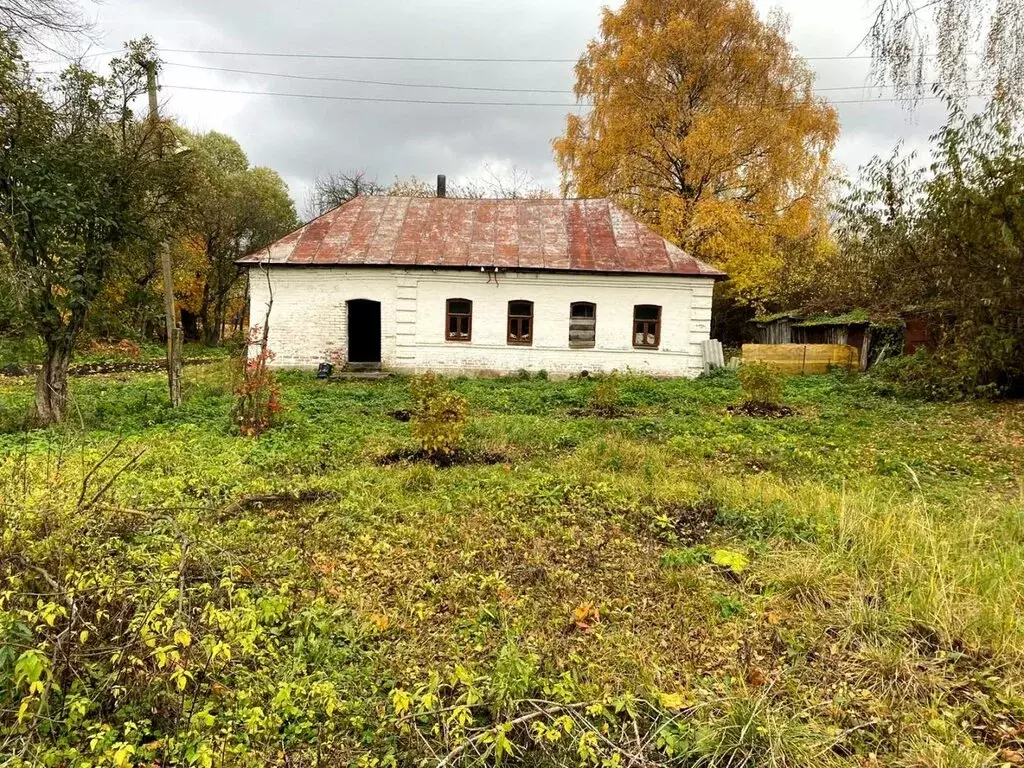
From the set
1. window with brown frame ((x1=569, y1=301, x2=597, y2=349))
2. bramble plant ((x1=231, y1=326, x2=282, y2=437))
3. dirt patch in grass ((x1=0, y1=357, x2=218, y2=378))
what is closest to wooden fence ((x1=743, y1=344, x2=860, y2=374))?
window with brown frame ((x1=569, y1=301, x2=597, y2=349))

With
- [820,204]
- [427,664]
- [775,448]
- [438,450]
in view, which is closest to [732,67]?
[820,204]

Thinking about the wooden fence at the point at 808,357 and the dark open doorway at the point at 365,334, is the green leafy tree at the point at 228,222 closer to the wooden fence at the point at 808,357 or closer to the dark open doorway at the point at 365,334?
the dark open doorway at the point at 365,334

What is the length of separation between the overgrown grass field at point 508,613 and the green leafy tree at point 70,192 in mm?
2891

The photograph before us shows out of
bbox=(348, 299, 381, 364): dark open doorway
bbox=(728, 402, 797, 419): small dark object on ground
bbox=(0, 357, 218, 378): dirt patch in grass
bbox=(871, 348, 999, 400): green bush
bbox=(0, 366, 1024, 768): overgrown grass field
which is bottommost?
bbox=(0, 366, 1024, 768): overgrown grass field

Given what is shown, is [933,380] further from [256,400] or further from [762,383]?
[256,400]

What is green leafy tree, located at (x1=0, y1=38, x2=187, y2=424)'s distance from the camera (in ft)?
24.7

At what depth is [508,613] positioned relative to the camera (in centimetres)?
359

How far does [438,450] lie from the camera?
23.6 ft

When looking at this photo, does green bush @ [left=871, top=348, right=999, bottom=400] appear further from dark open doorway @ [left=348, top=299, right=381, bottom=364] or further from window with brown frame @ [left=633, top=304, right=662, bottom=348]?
dark open doorway @ [left=348, top=299, right=381, bottom=364]

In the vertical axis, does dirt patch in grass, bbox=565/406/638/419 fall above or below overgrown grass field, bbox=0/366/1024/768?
above

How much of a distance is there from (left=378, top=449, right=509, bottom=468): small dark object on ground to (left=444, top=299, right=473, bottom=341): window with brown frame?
27.8 ft

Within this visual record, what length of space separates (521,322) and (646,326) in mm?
3578

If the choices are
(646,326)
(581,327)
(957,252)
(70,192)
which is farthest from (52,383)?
(957,252)

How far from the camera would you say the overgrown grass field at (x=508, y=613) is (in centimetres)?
252
